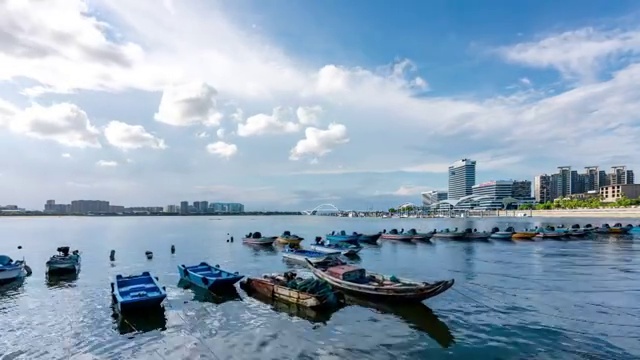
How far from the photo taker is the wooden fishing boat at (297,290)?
25281 mm

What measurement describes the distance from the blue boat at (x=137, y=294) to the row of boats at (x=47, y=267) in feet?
44.5

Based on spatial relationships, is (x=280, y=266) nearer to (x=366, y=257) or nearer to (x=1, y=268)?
(x=366, y=257)

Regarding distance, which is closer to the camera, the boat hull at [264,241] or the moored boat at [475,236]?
the boat hull at [264,241]

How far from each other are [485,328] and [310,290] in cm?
1014

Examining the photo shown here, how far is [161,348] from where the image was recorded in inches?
764

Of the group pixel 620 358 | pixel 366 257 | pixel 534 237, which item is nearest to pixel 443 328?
pixel 620 358

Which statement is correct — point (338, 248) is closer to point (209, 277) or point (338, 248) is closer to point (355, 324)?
point (209, 277)

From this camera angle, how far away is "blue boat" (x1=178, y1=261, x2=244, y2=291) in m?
30.0

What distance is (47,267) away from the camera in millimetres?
40156

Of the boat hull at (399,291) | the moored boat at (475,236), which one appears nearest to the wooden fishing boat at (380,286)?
the boat hull at (399,291)

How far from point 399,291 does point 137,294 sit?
1585 cm

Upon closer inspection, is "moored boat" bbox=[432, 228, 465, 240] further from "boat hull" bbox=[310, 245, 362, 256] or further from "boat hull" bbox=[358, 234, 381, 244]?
"boat hull" bbox=[310, 245, 362, 256]

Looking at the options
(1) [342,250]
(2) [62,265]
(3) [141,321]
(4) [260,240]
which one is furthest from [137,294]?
(4) [260,240]

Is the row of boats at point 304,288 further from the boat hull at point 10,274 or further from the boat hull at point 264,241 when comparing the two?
the boat hull at point 264,241
